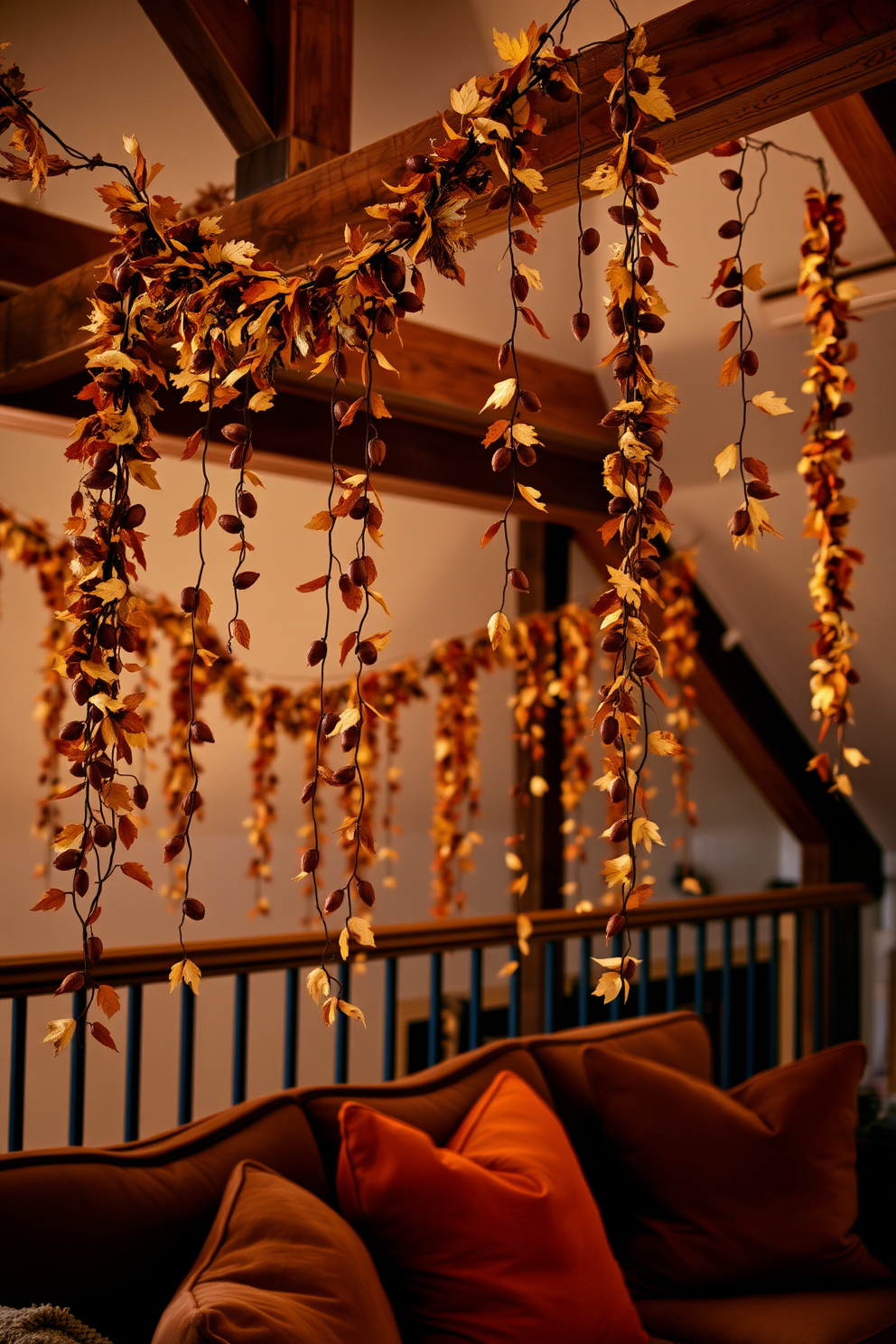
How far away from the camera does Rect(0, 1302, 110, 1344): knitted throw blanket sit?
105 centimetres

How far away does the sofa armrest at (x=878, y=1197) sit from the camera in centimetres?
211

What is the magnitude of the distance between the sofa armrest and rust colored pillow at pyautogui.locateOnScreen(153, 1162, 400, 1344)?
45.5 inches

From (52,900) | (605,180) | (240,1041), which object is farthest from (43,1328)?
(605,180)

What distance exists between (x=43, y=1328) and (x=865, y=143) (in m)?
2.46

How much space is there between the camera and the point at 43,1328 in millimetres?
1095

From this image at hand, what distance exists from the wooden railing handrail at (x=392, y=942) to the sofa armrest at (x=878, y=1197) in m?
0.78

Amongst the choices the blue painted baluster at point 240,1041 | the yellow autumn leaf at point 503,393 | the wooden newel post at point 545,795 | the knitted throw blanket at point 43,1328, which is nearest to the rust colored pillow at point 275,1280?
the knitted throw blanket at point 43,1328

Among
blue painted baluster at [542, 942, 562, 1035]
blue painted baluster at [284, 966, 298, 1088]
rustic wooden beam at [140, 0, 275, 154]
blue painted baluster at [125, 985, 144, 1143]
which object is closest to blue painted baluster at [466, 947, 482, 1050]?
blue painted baluster at [542, 942, 562, 1035]

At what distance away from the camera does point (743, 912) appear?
3.19 meters

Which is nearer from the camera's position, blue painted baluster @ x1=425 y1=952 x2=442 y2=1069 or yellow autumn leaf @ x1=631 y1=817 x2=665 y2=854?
yellow autumn leaf @ x1=631 y1=817 x2=665 y2=854

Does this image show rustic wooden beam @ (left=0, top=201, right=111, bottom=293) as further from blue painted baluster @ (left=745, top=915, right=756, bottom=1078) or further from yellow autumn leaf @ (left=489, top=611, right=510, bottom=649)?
blue painted baluster @ (left=745, top=915, right=756, bottom=1078)

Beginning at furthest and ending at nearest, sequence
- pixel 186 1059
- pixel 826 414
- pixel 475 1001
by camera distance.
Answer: pixel 475 1001
pixel 826 414
pixel 186 1059

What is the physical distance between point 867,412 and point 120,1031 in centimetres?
332

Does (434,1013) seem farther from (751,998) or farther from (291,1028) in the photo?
(751,998)
